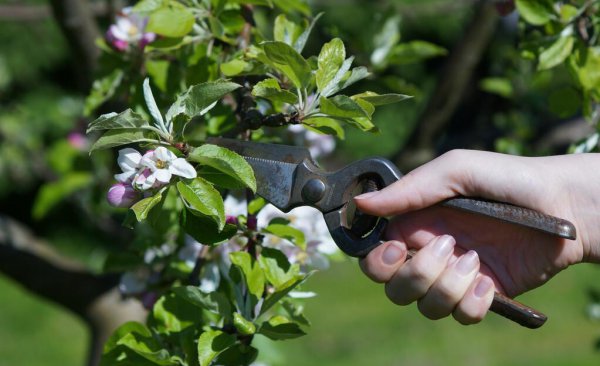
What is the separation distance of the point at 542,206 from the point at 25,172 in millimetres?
2819

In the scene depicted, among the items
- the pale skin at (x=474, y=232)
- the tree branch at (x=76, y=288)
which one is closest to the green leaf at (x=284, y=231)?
the pale skin at (x=474, y=232)

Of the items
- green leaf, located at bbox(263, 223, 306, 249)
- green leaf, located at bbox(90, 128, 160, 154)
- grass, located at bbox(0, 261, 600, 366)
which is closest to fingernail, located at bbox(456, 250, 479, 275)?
green leaf, located at bbox(263, 223, 306, 249)

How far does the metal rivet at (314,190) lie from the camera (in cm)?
124

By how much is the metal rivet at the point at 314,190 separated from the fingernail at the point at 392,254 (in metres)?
0.13

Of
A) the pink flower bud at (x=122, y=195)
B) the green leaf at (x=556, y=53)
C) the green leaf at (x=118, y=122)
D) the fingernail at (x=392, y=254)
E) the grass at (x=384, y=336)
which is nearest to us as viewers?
the green leaf at (x=118, y=122)

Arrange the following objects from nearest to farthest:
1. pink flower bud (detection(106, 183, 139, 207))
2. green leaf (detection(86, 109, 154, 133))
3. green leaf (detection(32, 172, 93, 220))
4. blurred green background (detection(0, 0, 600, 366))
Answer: green leaf (detection(86, 109, 154, 133)) → pink flower bud (detection(106, 183, 139, 207)) → blurred green background (detection(0, 0, 600, 366)) → green leaf (detection(32, 172, 93, 220))

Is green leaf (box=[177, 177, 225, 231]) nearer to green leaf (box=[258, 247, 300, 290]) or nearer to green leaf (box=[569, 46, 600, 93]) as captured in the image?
green leaf (box=[258, 247, 300, 290])

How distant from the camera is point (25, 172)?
364 cm

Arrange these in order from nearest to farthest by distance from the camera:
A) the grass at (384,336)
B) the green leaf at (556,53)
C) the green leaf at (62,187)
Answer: the green leaf at (556,53)
the green leaf at (62,187)
the grass at (384,336)

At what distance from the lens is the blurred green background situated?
2.34 metres

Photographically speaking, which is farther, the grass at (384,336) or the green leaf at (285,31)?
the grass at (384,336)

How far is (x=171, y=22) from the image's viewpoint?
1.30m

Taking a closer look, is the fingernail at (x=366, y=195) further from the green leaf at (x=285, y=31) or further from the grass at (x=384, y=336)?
the grass at (x=384, y=336)

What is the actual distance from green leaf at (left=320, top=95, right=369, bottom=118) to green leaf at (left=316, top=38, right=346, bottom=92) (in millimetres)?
46
